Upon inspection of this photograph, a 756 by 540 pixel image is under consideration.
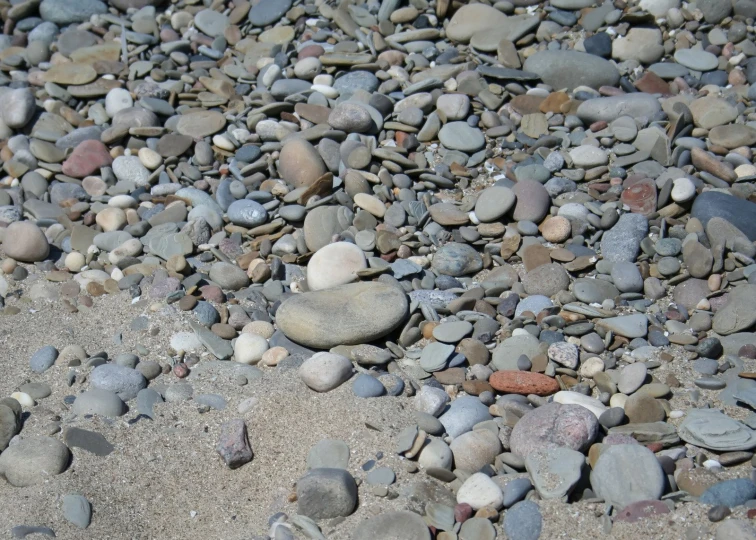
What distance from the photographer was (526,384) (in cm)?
252

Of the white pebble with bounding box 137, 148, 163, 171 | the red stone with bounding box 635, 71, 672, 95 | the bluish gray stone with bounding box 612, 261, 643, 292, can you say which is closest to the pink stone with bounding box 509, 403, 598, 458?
the bluish gray stone with bounding box 612, 261, 643, 292

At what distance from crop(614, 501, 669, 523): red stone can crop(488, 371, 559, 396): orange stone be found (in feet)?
1.75

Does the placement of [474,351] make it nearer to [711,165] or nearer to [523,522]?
[523,522]

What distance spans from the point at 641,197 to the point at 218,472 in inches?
84.0

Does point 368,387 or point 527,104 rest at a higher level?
point 527,104

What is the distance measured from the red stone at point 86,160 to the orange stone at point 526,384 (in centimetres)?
242

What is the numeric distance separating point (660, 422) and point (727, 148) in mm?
1703

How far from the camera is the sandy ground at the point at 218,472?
2117 mm

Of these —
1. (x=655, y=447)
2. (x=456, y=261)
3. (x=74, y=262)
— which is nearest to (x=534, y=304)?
(x=456, y=261)

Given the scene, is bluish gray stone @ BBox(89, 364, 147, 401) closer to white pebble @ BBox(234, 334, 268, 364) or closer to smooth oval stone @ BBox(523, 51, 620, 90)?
white pebble @ BBox(234, 334, 268, 364)

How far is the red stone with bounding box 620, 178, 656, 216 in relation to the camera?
317cm

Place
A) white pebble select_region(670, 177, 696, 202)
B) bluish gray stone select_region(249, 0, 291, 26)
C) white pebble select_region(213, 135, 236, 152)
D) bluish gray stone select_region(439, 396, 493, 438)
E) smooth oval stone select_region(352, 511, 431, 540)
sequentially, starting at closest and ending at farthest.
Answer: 1. smooth oval stone select_region(352, 511, 431, 540)
2. bluish gray stone select_region(439, 396, 493, 438)
3. white pebble select_region(670, 177, 696, 202)
4. white pebble select_region(213, 135, 236, 152)
5. bluish gray stone select_region(249, 0, 291, 26)

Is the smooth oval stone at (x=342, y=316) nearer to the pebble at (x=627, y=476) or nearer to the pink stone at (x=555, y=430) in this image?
the pink stone at (x=555, y=430)

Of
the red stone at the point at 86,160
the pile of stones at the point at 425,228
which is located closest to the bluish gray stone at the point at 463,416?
the pile of stones at the point at 425,228
